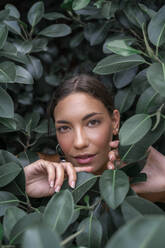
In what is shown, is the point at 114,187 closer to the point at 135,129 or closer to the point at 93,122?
the point at 135,129

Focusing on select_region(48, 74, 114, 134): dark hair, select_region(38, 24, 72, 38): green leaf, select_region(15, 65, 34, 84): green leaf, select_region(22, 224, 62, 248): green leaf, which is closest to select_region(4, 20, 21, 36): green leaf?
select_region(38, 24, 72, 38): green leaf

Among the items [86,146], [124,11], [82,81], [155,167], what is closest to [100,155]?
[86,146]

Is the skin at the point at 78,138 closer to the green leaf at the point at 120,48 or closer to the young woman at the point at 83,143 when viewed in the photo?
the young woman at the point at 83,143

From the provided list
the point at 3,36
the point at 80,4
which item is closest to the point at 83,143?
the point at 3,36

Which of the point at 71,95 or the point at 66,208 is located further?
the point at 71,95

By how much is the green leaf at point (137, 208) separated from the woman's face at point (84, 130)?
1.28 feet

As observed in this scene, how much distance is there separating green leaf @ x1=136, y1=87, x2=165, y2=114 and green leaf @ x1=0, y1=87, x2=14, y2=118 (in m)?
0.43

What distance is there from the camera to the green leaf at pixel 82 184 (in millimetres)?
1015

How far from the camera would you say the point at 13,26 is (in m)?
1.72

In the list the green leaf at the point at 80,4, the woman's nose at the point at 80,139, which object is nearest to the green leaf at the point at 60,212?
the woman's nose at the point at 80,139

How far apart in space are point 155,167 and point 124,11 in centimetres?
70

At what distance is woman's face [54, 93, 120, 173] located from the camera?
3.92 feet

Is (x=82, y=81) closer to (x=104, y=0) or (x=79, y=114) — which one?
(x=79, y=114)

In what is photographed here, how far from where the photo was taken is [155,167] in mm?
1180
